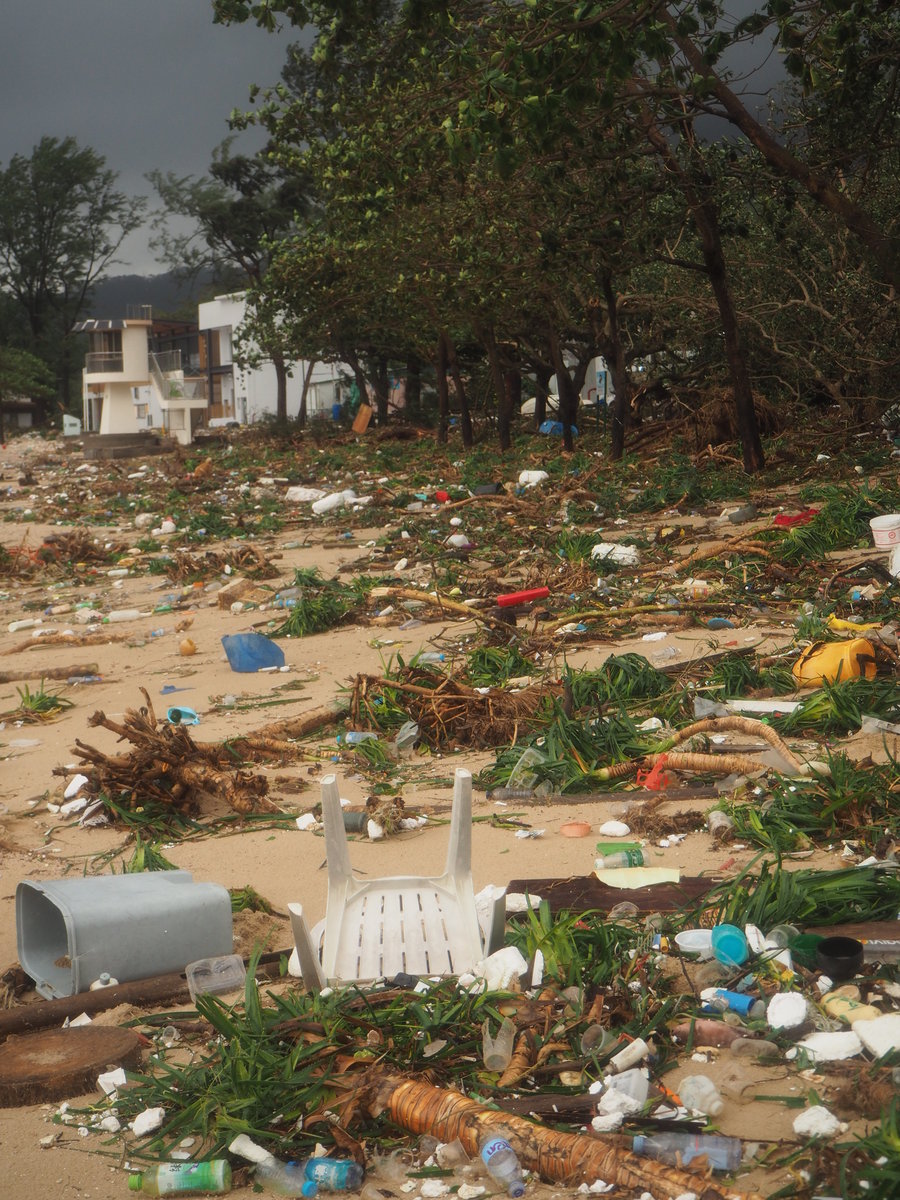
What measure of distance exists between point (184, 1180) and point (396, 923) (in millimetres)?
970

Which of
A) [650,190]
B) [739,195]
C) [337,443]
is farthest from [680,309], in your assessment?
[337,443]

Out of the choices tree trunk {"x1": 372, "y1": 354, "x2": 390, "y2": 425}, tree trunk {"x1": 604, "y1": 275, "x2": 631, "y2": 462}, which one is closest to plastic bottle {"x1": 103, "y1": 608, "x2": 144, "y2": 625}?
tree trunk {"x1": 604, "y1": 275, "x2": 631, "y2": 462}

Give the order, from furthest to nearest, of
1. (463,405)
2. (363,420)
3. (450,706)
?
(363,420) < (463,405) < (450,706)

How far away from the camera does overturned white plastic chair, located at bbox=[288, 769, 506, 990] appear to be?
2.75 metres

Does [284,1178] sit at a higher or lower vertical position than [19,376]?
lower

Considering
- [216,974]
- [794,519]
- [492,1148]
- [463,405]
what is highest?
[463,405]

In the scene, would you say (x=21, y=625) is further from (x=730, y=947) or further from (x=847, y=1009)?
(x=847, y=1009)

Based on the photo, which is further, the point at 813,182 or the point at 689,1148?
the point at 813,182

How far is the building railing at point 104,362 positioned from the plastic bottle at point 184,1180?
1731 inches

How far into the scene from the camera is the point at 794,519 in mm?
8875

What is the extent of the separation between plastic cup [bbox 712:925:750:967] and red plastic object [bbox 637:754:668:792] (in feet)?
4.73

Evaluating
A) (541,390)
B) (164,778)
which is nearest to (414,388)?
(541,390)

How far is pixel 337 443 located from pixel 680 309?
12.5 m

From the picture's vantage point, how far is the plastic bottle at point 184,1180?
6.82ft
